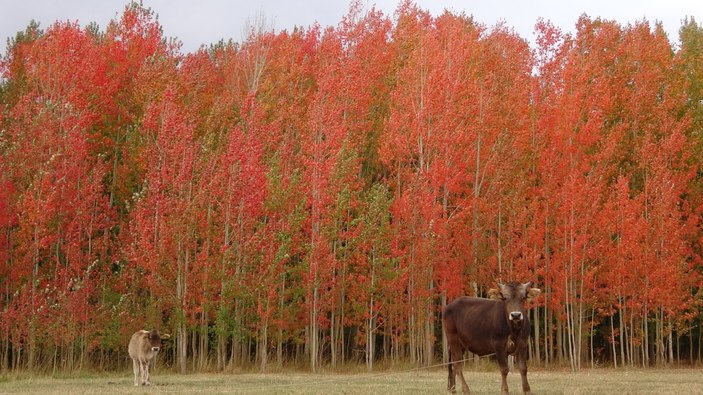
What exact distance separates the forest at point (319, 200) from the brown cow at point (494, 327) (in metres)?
12.3

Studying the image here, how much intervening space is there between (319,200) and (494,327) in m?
14.4

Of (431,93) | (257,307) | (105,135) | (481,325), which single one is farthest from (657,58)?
(481,325)

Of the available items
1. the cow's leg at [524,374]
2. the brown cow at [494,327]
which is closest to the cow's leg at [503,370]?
the brown cow at [494,327]

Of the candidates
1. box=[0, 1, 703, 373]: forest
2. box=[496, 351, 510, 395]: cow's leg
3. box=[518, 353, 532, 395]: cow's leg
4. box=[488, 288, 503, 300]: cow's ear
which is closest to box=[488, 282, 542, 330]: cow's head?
box=[488, 288, 503, 300]: cow's ear

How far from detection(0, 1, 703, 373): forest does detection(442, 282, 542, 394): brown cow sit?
12.3 metres

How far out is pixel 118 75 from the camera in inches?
1351

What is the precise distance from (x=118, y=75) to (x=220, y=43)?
11265mm

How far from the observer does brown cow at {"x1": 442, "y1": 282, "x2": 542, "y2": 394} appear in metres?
14.0

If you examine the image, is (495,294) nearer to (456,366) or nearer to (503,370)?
(503,370)

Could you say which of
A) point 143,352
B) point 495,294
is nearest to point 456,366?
point 495,294

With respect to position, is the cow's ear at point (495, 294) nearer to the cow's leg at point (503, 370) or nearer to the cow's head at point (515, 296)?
the cow's head at point (515, 296)

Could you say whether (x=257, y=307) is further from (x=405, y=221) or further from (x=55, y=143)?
(x=55, y=143)

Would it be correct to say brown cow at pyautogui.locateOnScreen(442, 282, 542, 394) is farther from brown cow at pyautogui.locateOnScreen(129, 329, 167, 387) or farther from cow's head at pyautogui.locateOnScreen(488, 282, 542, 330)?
brown cow at pyautogui.locateOnScreen(129, 329, 167, 387)

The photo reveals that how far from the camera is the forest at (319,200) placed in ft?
91.3
